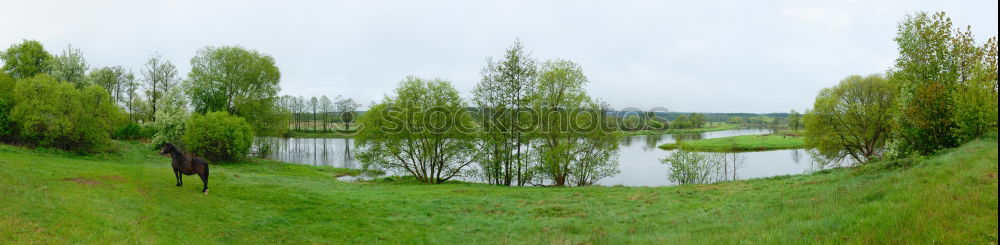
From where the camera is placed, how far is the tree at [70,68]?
121 ft

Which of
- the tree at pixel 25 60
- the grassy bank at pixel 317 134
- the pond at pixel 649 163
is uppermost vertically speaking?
the tree at pixel 25 60

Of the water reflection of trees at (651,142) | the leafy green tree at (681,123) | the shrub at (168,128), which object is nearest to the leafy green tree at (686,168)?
the water reflection of trees at (651,142)

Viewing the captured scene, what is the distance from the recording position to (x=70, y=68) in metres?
39.0

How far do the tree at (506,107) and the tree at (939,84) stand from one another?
19.5 m

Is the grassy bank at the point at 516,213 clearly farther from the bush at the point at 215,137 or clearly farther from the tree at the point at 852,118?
the tree at the point at 852,118

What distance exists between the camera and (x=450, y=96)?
30797 mm

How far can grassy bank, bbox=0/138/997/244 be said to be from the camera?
23.6 ft

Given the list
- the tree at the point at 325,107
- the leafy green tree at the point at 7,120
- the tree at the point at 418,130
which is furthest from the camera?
the tree at the point at 325,107

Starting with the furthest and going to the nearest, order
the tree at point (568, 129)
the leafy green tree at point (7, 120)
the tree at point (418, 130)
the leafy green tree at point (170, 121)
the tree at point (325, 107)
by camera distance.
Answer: the tree at point (325, 107), the leafy green tree at point (170, 121), the tree at point (418, 130), the tree at point (568, 129), the leafy green tree at point (7, 120)

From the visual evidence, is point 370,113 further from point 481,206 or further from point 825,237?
point 825,237

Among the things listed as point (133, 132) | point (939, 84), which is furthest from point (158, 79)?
point (939, 84)

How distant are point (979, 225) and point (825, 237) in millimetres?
1862

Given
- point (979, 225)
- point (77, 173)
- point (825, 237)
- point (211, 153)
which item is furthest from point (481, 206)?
point (211, 153)

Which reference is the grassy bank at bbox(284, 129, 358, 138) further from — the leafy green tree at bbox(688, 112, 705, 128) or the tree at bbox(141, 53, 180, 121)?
the leafy green tree at bbox(688, 112, 705, 128)
